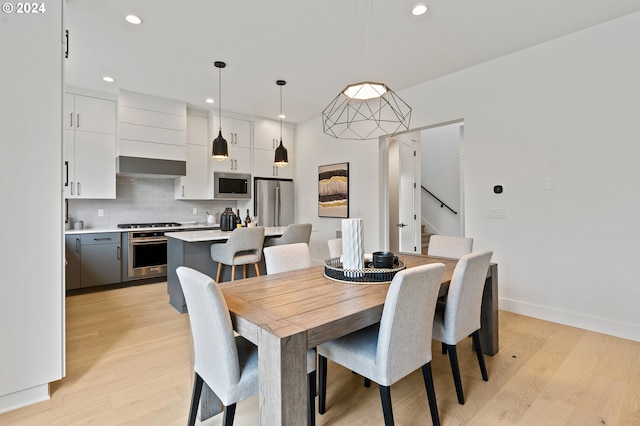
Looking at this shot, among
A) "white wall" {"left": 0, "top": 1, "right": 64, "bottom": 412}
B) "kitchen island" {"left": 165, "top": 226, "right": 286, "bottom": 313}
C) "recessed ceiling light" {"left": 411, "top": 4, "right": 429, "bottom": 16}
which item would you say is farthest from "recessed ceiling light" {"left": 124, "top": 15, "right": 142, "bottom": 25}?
"recessed ceiling light" {"left": 411, "top": 4, "right": 429, "bottom": 16}

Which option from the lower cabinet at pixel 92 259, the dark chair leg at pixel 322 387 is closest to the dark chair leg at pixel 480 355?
the dark chair leg at pixel 322 387

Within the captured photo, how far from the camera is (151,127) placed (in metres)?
4.47

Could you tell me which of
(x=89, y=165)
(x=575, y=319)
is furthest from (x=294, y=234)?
(x=89, y=165)

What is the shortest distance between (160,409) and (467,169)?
3.54 m

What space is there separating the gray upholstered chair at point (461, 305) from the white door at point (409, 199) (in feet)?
9.17

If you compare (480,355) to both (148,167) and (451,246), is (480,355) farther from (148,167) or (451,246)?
(148,167)

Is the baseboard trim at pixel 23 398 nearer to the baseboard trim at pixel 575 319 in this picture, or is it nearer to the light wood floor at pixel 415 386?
the light wood floor at pixel 415 386

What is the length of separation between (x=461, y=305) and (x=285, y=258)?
1175 mm

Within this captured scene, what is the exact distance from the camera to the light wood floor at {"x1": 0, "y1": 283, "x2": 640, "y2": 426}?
1680 mm

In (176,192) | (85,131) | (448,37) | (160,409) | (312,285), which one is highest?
(448,37)

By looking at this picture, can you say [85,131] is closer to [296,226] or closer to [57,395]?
[296,226]

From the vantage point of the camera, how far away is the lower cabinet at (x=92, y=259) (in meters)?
3.91

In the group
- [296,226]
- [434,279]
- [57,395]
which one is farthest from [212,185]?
[434,279]

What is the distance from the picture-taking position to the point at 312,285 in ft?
5.83
